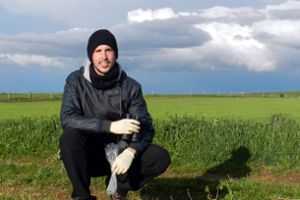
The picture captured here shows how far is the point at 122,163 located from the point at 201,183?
3102mm


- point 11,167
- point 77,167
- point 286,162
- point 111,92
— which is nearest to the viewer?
point 77,167

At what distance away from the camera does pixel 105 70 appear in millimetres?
4777

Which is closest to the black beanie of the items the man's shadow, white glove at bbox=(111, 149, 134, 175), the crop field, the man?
the man

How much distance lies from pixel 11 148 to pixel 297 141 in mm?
5055

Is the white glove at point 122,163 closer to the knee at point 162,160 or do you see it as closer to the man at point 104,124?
the man at point 104,124

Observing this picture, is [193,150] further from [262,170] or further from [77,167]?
[77,167]

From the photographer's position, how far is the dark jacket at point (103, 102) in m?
4.84

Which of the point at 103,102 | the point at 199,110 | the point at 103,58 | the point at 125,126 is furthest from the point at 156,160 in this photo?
the point at 199,110

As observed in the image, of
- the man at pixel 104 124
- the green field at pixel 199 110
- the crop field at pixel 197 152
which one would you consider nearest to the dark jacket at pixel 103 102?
the man at pixel 104 124

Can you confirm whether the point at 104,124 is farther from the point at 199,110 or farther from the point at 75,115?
the point at 199,110

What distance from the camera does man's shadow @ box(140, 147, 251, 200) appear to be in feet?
21.3

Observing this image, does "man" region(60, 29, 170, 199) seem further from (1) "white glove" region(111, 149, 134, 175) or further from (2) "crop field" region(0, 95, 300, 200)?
(2) "crop field" region(0, 95, 300, 200)

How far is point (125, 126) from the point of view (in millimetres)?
4582

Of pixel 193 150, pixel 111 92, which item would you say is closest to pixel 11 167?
pixel 193 150
